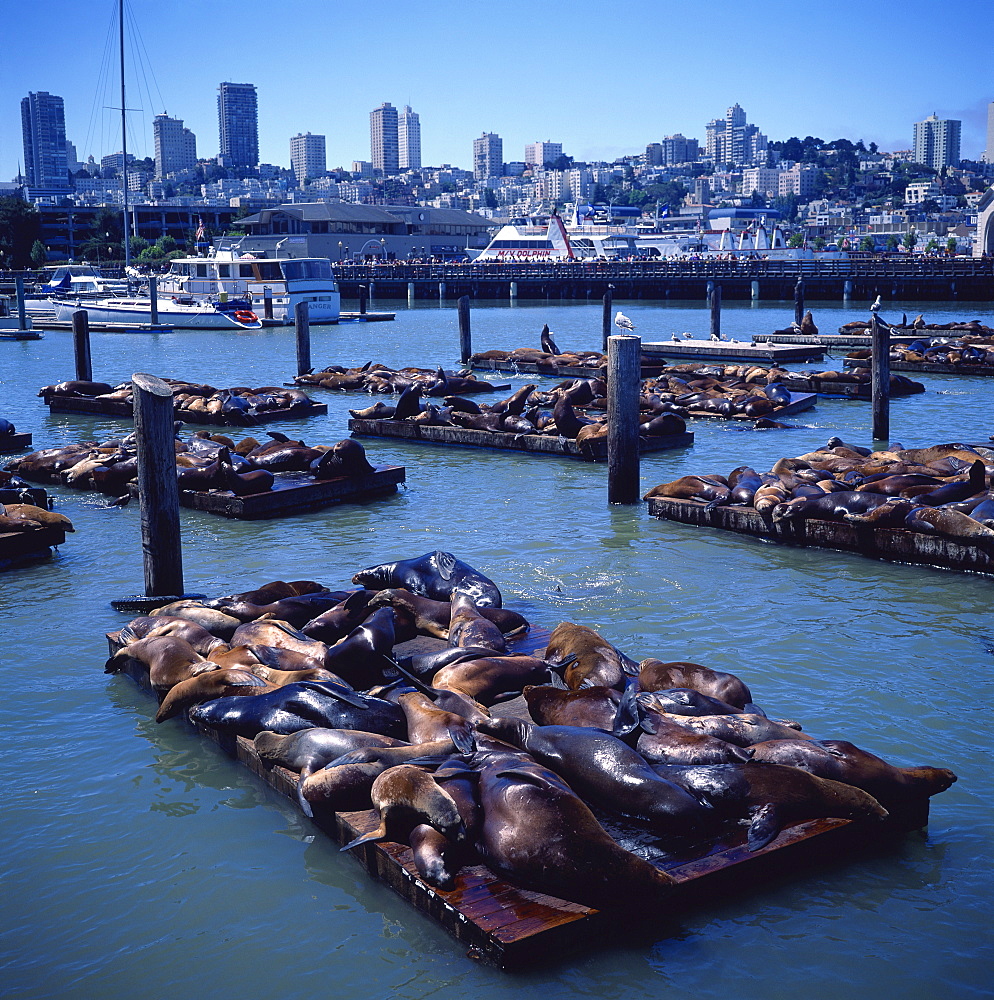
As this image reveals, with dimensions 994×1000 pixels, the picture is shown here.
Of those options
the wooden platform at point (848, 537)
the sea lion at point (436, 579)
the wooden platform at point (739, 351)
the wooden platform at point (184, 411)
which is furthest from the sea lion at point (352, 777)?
the wooden platform at point (739, 351)

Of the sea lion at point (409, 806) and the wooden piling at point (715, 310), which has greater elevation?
the wooden piling at point (715, 310)

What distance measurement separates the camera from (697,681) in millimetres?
5270

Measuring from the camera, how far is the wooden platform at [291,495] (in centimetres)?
1062

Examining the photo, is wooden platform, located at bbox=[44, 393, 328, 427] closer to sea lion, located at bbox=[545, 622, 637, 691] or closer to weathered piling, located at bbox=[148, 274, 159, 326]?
sea lion, located at bbox=[545, 622, 637, 691]

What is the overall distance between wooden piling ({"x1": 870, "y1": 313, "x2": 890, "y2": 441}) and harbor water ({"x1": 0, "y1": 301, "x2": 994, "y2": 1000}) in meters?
4.64

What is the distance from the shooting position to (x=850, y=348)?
90.9 ft

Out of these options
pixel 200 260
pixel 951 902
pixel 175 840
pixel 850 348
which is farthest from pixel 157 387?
pixel 200 260

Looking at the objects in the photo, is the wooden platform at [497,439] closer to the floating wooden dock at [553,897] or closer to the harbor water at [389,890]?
the harbor water at [389,890]

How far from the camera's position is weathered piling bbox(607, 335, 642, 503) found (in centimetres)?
1058

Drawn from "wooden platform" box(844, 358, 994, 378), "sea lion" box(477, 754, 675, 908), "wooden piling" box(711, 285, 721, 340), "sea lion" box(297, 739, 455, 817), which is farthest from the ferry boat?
"sea lion" box(477, 754, 675, 908)

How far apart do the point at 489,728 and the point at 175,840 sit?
54.3 inches

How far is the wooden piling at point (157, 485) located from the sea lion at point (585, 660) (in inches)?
114

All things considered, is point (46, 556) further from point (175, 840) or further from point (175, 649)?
point (175, 840)

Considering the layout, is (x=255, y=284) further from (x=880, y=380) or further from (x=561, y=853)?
(x=561, y=853)
